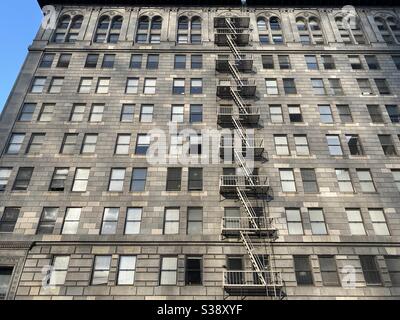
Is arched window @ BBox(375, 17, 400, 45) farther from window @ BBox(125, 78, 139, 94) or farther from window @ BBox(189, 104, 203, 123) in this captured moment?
window @ BBox(125, 78, 139, 94)

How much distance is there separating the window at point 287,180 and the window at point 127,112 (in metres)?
13.9

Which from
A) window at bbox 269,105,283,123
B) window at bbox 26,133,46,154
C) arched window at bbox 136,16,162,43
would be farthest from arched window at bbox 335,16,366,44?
window at bbox 26,133,46,154

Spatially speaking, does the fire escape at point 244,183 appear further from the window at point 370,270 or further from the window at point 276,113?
the window at point 370,270

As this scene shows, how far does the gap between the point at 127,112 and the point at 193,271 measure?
15615 mm

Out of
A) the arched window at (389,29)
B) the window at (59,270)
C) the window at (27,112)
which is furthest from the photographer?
the arched window at (389,29)

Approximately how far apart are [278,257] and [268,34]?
2649 centimetres

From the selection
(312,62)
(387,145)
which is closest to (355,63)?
(312,62)

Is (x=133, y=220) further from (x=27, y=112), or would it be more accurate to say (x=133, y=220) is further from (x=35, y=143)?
(x=27, y=112)

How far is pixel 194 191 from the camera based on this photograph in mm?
26594

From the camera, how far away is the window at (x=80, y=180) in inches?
A: 1046

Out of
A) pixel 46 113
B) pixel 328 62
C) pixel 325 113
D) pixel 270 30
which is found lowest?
pixel 46 113

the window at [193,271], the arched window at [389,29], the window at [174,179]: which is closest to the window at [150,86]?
the window at [174,179]

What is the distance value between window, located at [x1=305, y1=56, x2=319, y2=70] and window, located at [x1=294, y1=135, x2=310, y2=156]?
9700mm

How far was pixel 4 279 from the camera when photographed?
22781 mm
